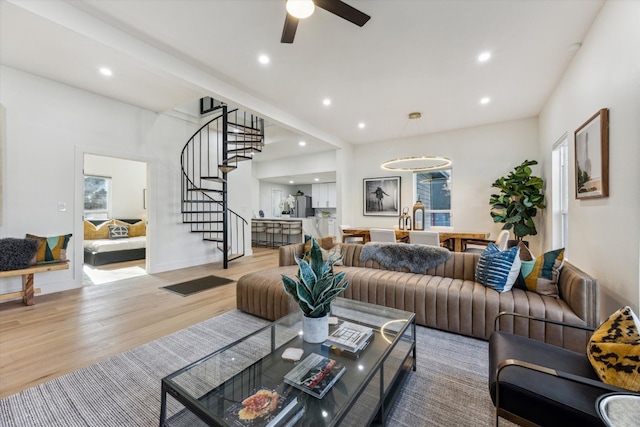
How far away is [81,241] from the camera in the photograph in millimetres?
3859

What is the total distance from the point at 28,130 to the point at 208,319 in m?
3.54

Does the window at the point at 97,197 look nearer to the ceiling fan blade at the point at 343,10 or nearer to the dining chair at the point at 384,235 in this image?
the dining chair at the point at 384,235

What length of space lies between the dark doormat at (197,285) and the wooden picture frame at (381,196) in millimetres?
3785

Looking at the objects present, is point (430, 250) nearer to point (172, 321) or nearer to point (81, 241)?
point (172, 321)

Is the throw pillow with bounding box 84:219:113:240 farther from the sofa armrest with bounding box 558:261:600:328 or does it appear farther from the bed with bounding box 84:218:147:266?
the sofa armrest with bounding box 558:261:600:328

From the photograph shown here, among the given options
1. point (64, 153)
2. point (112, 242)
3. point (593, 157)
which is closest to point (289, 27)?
point (593, 157)

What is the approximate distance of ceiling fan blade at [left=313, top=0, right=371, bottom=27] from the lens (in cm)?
179

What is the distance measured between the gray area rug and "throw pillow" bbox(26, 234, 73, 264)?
239cm

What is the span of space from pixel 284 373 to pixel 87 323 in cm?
259

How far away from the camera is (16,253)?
3049mm

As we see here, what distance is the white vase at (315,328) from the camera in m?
1.55

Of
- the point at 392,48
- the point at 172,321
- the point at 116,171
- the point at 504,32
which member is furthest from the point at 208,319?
the point at 116,171

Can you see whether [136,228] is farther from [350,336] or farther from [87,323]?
[350,336]

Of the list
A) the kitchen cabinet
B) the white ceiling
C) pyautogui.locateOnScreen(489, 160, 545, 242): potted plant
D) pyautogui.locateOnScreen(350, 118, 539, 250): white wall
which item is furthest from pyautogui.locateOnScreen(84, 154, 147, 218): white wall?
pyautogui.locateOnScreen(489, 160, 545, 242): potted plant
